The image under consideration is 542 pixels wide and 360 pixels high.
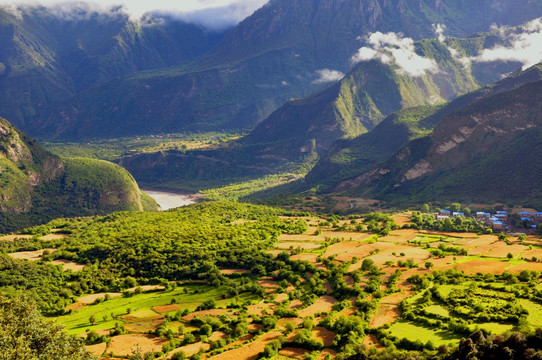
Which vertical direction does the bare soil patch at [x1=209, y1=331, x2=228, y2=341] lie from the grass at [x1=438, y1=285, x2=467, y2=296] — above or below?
below

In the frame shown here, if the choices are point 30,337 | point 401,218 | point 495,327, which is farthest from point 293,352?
point 401,218

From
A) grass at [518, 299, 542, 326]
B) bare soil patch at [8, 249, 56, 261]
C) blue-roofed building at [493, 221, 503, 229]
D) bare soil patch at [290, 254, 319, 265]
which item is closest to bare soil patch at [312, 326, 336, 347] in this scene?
grass at [518, 299, 542, 326]

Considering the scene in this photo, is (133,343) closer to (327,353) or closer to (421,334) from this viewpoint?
(327,353)

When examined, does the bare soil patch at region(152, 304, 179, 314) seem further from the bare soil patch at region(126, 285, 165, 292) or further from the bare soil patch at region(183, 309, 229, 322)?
the bare soil patch at region(126, 285, 165, 292)

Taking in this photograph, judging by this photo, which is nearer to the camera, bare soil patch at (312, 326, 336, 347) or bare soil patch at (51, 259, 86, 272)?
bare soil patch at (312, 326, 336, 347)

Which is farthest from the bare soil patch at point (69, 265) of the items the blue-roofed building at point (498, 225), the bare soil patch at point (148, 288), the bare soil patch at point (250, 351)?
the blue-roofed building at point (498, 225)

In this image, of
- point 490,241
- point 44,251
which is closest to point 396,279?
point 490,241
